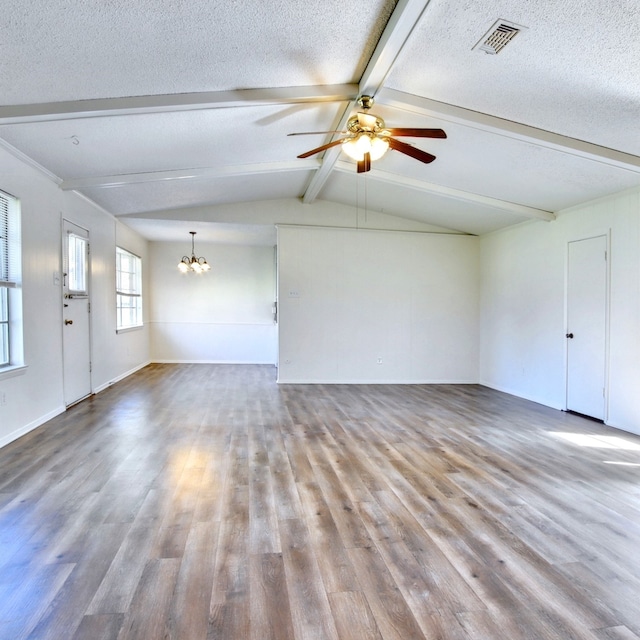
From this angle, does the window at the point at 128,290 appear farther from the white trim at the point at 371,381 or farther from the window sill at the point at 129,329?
the white trim at the point at 371,381

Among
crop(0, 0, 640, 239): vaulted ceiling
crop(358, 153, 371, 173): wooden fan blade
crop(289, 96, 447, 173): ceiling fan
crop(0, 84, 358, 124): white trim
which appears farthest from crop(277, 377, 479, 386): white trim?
crop(0, 84, 358, 124): white trim

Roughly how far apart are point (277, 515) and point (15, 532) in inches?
54.9

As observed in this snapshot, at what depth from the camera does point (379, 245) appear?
6562 mm

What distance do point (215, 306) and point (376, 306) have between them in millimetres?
3904

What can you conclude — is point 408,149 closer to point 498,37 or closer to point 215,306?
point 498,37

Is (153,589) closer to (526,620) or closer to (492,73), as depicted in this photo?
(526,620)

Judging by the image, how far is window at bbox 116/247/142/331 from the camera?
670 centimetres

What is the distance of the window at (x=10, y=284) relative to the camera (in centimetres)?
339

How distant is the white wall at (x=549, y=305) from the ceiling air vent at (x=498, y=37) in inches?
107

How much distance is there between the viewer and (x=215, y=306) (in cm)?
855

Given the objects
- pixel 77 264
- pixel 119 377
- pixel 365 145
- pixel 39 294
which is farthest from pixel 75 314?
pixel 365 145

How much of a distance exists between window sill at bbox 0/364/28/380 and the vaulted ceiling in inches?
77.8

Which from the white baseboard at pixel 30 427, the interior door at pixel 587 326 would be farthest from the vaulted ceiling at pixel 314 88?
the white baseboard at pixel 30 427

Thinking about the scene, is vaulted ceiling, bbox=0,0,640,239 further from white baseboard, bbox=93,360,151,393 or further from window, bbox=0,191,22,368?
white baseboard, bbox=93,360,151,393
